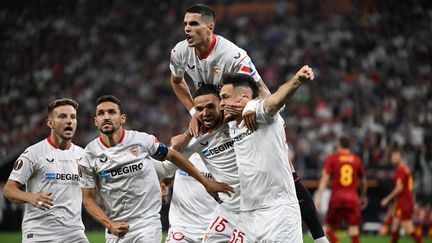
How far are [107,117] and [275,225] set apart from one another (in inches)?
89.9

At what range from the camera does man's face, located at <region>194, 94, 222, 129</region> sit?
279 inches

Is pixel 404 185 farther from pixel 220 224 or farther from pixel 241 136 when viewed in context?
pixel 241 136

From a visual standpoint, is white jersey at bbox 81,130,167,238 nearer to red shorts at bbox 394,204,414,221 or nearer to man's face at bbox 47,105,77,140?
man's face at bbox 47,105,77,140

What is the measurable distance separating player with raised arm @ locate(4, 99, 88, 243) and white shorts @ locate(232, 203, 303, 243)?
248cm

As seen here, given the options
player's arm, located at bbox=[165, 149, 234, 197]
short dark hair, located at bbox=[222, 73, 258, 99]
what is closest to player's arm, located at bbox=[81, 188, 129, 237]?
player's arm, located at bbox=[165, 149, 234, 197]

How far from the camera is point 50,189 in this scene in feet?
25.5

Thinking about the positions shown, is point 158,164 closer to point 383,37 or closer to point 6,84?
point 383,37

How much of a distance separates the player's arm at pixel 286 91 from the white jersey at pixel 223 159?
52.5 inches

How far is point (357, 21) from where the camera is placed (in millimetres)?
25578

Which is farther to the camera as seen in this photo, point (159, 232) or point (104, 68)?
point (104, 68)

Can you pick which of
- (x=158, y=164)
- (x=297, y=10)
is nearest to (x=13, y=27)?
(x=297, y=10)

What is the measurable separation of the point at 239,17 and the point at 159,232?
22.3 metres

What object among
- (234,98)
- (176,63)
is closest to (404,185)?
(176,63)

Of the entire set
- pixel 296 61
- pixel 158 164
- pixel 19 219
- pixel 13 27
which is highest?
pixel 13 27
